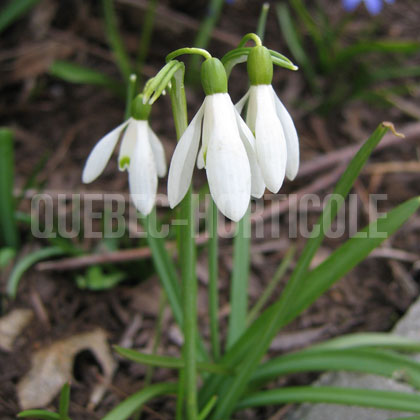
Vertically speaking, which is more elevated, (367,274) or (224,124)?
(224,124)

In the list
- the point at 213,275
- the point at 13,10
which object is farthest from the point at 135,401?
the point at 13,10

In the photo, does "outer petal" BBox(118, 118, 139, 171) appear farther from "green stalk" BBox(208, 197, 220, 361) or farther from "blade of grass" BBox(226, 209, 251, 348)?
"blade of grass" BBox(226, 209, 251, 348)

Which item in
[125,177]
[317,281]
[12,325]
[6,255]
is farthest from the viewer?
[125,177]

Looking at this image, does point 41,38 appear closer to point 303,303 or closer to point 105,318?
point 105,318

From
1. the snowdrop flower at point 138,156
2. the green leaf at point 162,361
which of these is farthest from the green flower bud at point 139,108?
the green leaf at point 162,361

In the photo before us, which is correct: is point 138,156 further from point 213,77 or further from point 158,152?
point 213,77

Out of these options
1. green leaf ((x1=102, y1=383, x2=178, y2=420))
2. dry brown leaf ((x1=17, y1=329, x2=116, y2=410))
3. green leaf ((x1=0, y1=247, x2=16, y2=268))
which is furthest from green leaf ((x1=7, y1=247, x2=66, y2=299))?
green leaf ((x1=102, y1=383, x2=178, y2=420))

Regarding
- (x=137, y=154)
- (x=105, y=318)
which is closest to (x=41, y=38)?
(x=105, y=318)
